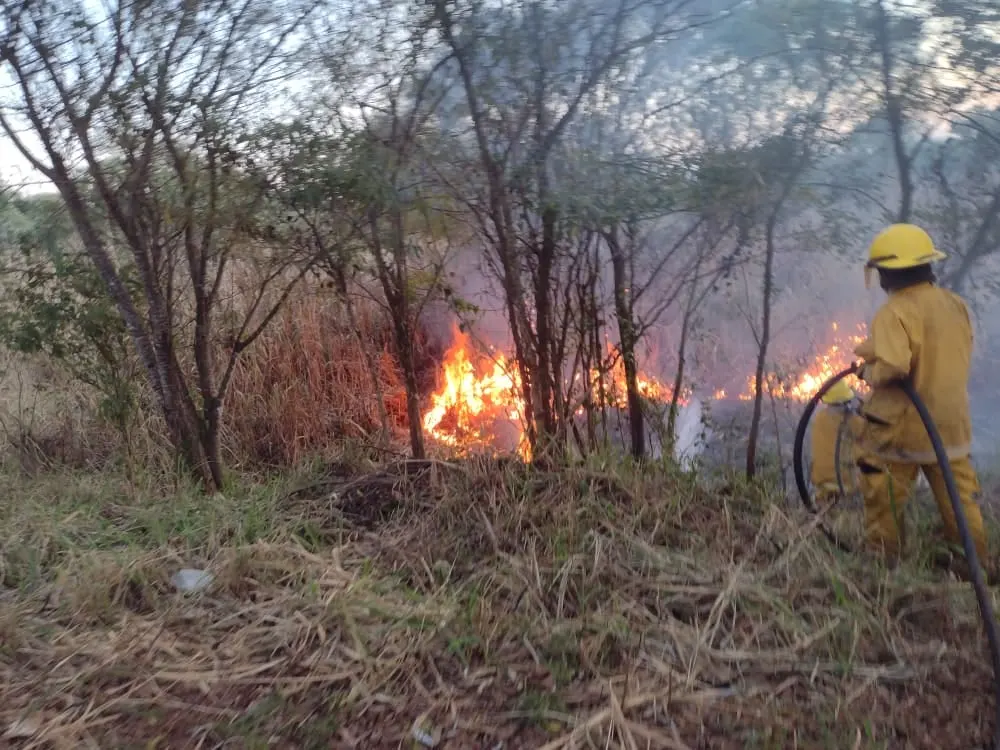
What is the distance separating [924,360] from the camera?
336cm

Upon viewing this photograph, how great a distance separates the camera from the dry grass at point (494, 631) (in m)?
2.41

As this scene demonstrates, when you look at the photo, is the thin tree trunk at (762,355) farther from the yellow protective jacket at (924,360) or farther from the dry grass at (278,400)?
the dry grass at (278,400)

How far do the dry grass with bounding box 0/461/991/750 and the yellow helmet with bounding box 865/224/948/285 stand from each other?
4.08 ft

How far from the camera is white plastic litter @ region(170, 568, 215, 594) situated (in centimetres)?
325

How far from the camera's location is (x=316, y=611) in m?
3.05

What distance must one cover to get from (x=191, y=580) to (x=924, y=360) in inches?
131

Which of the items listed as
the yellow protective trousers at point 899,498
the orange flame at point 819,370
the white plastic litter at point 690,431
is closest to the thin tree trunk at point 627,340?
the white plastic litter at point 690,431

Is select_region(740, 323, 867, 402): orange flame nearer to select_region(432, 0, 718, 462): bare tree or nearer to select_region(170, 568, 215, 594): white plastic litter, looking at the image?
select_region(432, 0, 718, 462): bare tree

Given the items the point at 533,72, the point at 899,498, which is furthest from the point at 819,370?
Answer: the point at 533,72

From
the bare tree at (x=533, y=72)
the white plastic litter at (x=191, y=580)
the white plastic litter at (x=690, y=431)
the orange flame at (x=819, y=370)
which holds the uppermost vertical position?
the bare tree at (x=533, y=72)

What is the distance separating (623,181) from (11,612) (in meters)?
3.44

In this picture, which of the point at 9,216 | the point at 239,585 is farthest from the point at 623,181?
the point at 9,216

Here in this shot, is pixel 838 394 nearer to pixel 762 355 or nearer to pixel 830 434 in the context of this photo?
pixel 830 434

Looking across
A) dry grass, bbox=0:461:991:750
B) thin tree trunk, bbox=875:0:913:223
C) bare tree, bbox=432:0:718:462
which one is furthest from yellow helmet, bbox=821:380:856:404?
bare tree, bbox=432:0:718:462
